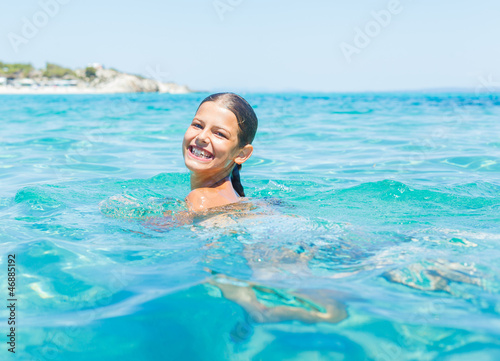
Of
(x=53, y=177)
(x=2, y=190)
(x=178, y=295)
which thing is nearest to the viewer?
(x=178, y=295)

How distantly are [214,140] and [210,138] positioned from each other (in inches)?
1.4

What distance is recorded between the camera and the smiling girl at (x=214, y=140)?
3824 mm

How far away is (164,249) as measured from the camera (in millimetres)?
3078

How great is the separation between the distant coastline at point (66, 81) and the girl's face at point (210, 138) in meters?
94.6

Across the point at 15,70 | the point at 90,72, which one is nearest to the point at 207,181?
the point at 15,70

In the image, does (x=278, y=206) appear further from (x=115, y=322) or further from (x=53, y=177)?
(x=53, y=177)

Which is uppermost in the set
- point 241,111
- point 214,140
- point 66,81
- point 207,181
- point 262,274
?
point 241,111

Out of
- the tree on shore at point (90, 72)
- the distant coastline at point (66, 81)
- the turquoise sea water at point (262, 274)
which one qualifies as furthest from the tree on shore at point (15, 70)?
the turquoise sea water at point (262, 274)

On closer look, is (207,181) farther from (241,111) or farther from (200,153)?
(241,111)

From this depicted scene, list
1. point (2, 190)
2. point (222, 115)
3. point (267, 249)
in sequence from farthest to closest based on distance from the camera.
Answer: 1. point (2, 190)
2. point (222, 115)
3. point (267, 249)

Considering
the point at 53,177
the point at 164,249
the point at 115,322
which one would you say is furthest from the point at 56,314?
the point at 53,177

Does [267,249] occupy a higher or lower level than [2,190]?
higher

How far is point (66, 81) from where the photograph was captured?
104m

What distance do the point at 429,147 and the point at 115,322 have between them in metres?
7.96
